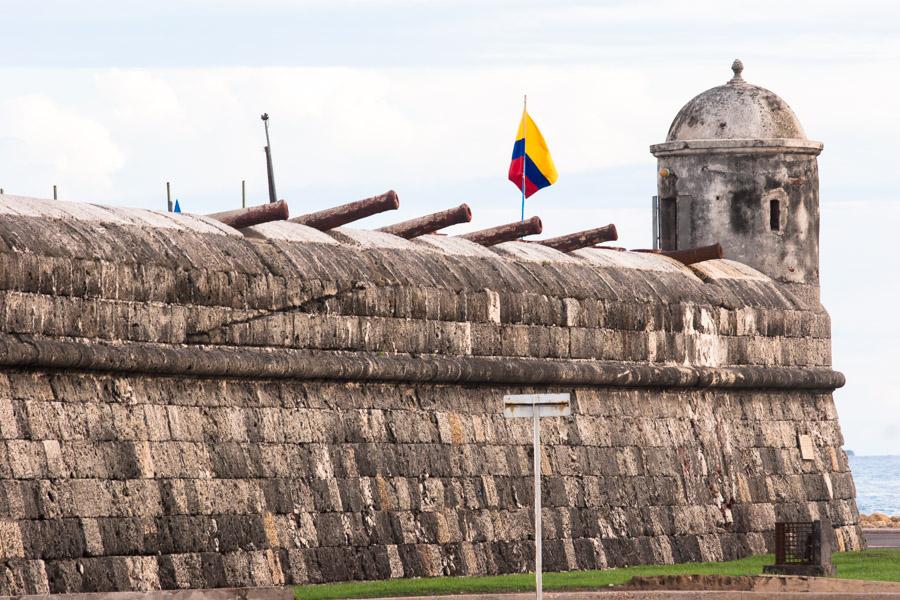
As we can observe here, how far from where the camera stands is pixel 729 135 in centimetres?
2875

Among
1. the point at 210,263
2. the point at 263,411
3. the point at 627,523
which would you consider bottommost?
the point at 627,523

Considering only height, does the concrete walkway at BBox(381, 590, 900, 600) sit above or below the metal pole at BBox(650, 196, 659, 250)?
below

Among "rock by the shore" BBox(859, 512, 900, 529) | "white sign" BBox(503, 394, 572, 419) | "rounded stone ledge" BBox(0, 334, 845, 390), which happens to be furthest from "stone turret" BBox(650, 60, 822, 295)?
"rock by the shore" BBox(859, 512, 900, 529)

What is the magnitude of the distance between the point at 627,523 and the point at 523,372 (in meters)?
2.31

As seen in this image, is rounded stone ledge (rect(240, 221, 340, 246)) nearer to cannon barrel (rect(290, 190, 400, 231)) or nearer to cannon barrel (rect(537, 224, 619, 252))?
cannon barrel (rect(290, 190, 400, 231))

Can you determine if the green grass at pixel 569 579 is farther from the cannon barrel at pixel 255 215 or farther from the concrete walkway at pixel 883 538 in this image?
the concrete walkway at pixel 883 538

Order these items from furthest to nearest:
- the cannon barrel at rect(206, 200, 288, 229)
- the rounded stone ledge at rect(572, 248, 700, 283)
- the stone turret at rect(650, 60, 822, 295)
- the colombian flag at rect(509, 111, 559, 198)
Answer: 1. the stone turret at rect(650, 60, 822, 295)
2. the colombian flag at rect(509, 111, 559, 198)
3. the rounded stone ledge at rect(572, 248, 700, 283)
4. the cannon barrel at rect(206, 200, 288, 229)

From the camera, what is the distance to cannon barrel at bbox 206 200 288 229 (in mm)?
20438

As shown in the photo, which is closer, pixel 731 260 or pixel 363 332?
pixel 363 332

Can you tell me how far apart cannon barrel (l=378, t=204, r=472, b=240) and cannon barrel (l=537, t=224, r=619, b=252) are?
2717 mm

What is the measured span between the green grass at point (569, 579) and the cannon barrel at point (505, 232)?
3846 millimetres

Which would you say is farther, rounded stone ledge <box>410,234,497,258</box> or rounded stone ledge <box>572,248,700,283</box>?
rounded stone ledge <box>572,248,700,283</box>

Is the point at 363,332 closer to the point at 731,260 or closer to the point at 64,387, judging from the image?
the point at 64,387

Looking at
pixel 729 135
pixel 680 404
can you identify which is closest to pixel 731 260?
pixel 729 135
